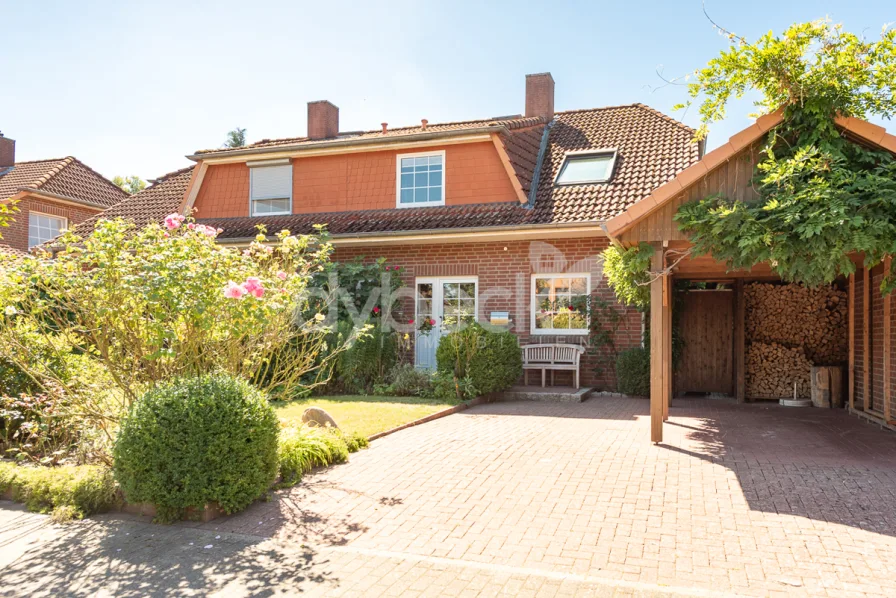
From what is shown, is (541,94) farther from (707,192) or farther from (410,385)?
(707,192)

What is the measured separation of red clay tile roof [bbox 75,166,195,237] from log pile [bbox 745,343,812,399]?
1455cm

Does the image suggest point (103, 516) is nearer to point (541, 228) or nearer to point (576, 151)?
point (541, 228)

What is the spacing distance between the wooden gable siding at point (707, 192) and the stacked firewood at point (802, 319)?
5.75m

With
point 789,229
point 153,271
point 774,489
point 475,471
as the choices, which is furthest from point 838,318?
point 153,271

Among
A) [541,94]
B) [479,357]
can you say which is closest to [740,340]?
[479,357]

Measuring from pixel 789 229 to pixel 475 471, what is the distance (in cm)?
416

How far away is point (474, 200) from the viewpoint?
14.9 meters

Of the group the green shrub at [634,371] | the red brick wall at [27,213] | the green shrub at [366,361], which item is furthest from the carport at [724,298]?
the red brick wall at [27,213]

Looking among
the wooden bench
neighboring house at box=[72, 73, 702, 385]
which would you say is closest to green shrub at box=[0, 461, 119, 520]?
neighboring house at box=[72, 73, 702, 385]

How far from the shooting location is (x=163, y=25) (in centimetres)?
859

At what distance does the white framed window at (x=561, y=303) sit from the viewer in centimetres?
1366

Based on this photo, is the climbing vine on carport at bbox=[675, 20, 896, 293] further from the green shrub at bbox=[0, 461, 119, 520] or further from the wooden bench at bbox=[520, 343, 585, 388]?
the green shrub at bbox=[0, 461, 119, 520]

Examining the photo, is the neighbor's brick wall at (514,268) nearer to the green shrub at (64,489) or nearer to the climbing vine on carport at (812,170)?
the climbing vine on carport at (812,170)

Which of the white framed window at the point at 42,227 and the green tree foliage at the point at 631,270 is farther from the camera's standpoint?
the white framed window at the point at 42,227
